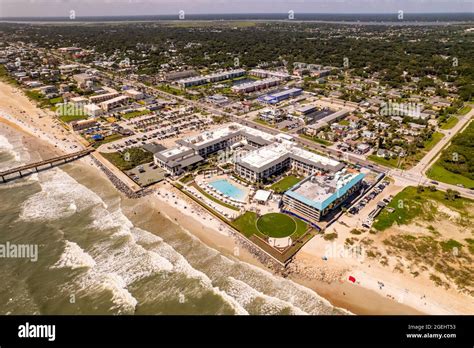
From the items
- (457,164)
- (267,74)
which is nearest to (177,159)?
(457,164)

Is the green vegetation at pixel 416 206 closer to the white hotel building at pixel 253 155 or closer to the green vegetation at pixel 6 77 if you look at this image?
the white hotel building at pixel 253 155

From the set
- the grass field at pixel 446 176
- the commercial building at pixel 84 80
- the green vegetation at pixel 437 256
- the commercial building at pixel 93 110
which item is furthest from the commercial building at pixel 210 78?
the green vegetation at pixel 437 256

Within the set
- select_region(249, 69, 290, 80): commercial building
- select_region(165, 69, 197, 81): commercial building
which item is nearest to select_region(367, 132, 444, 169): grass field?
select_region(249, 69, 290, 80): commercial building

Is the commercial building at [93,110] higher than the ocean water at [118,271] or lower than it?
higher

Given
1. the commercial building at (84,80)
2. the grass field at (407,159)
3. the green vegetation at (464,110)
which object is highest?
the commercial building at (84,80)

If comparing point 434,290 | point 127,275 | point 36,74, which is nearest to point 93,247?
point 127,275

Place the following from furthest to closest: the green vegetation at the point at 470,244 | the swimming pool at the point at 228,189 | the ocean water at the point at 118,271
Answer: the swimming pool at the point at 228,189
the green vegetation at the point at 470,244
the ocean water at the point at 118,271

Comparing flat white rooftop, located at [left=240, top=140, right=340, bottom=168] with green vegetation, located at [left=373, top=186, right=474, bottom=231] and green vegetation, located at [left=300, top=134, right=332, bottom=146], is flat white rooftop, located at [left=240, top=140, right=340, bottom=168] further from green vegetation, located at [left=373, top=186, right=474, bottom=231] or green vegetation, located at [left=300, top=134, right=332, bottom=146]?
green vegetation, located at [left=300, top=134, right=332, bottom=146]

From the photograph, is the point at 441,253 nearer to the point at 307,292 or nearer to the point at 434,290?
the point at 434,290
